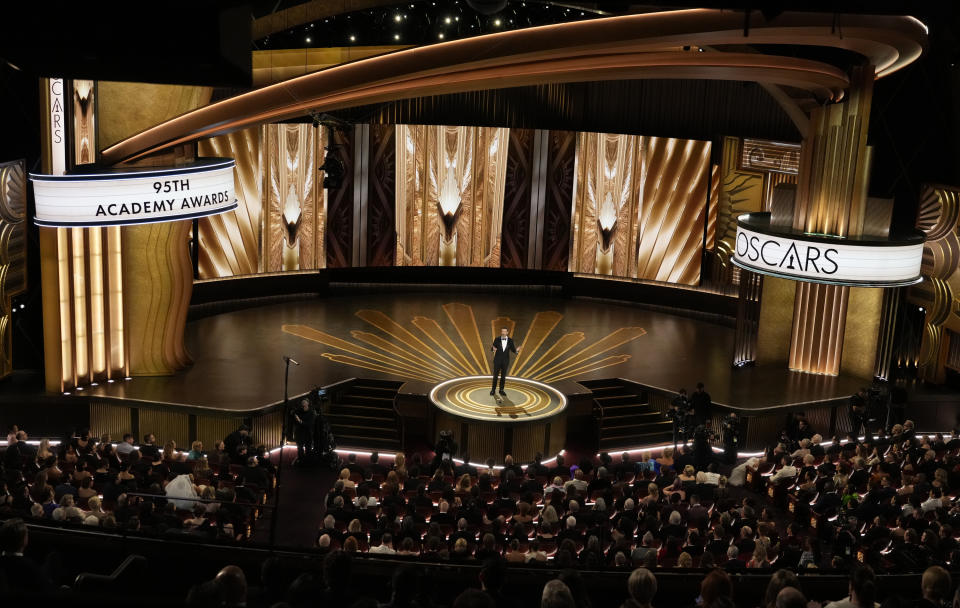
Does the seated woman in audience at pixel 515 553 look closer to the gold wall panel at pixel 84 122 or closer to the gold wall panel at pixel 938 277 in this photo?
the gold wall panel at pixel 84 122

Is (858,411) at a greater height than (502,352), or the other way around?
(502,352)

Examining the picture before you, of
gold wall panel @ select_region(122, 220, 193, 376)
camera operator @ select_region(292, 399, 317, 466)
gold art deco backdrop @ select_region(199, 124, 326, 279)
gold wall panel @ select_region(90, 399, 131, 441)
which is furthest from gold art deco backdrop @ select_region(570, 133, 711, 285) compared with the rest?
gold wall panel @ select_region(90, 399, 131, 441)

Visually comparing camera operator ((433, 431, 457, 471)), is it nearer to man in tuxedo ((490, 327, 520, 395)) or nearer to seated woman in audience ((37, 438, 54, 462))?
man in tuxedo ((490, 327, 520, 395))

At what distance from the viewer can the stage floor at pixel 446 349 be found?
16.2 meters

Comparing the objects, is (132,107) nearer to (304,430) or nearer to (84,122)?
(84,122)

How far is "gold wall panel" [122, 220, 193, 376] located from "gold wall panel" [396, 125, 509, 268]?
23.6 ft

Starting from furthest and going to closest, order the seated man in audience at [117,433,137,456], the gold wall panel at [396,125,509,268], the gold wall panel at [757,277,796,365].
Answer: the gold wall panel at [396,125,509,268]
the gold wall panel at [757,277,796,365]
the seated man in audience at [117,433,137,456]

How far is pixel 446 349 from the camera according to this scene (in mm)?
18750

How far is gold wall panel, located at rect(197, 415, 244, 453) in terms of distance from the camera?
14.9 m

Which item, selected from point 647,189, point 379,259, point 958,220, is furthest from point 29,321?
point 958,220

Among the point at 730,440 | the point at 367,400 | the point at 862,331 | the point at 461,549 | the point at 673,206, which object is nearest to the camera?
the point at 461,549

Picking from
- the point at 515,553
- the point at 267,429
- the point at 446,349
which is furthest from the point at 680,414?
the point at 515,553

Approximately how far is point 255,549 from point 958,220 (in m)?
14.5

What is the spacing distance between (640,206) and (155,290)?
1094cm
